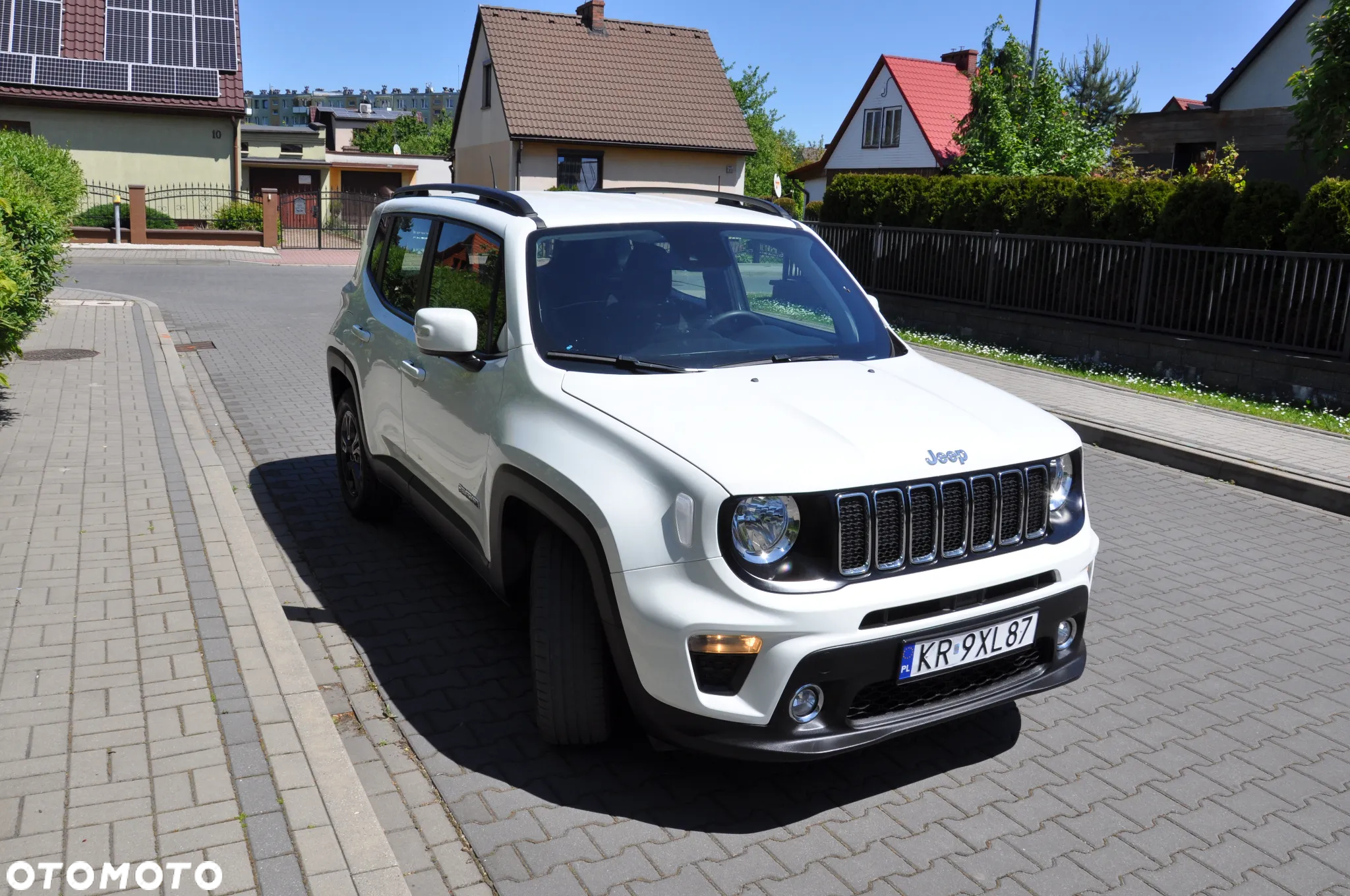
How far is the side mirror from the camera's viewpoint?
4398 millimetres

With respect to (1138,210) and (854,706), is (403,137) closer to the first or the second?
(1138,210)

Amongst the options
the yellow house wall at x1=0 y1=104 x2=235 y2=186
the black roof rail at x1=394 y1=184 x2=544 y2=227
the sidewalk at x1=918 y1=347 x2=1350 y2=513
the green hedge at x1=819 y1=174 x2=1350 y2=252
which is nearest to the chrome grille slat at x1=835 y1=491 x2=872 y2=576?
the black roof rail at x1=394 y1=184 x2=544 y2=227

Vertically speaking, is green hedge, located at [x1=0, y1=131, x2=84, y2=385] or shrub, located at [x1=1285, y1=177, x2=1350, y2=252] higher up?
shrub, located at [x1=1285, y1=177, x2=1350, y2=252]

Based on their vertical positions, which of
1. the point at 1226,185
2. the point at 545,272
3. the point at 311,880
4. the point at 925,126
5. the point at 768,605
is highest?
the point at 925,126

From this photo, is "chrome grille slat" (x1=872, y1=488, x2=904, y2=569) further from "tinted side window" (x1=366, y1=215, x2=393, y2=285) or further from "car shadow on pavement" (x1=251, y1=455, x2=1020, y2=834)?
"tinted side window" (x1=366, y1=215, x2=393, y2=285)

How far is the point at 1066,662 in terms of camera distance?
13.2 ft

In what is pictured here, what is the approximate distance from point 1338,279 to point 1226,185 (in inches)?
89.6

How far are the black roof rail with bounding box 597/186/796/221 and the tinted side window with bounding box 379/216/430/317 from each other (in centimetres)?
91

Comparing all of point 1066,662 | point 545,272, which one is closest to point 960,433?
point 1066,662

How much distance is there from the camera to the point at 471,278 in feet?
16.3

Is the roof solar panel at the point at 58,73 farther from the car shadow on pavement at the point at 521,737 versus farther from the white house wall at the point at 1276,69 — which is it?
the car shadow on pavement at the point at 521,737

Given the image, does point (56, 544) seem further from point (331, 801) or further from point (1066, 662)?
point (1066, 662)

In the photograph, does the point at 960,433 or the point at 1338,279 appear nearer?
the point at 960,433

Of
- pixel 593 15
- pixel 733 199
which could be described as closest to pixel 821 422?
pixel 733 199
